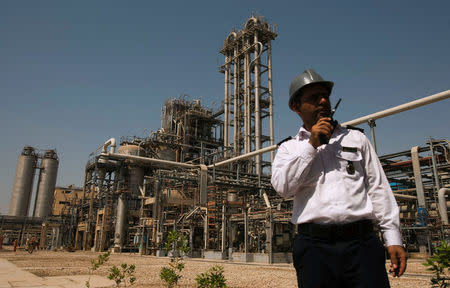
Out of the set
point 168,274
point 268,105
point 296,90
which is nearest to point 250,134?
point 268,105

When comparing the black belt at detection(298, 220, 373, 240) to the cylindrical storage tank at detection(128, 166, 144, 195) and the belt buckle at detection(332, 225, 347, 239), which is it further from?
the cylindrical storage tank at detection(128, 166, 144, 195)

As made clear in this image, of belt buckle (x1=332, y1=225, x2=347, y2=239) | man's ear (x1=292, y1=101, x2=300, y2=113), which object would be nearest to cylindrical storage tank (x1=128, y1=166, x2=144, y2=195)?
man's ear (x1=292, y1=101, x2=300, y2=113)

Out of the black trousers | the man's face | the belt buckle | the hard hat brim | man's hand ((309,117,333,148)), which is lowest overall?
the black trousers

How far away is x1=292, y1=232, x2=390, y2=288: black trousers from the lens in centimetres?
168

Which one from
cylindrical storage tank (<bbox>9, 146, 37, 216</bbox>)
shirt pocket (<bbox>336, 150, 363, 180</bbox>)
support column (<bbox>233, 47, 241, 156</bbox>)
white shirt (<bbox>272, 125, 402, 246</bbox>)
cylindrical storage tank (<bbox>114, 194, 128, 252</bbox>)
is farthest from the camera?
cylindrical storage tank (<bbox>9, 146, 37, 216</bbox>)

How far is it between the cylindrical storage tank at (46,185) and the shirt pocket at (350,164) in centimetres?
4456

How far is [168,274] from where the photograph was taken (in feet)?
17.3

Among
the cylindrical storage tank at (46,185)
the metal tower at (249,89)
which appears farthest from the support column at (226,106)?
the cylindrical storage tank at (46,185)

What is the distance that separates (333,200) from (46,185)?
44.7 metres

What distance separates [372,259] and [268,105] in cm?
3126

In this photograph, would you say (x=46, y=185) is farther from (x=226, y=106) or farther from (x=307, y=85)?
(x=307, y=85)

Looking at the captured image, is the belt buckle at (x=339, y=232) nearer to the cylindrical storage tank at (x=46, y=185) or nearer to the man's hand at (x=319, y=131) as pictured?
the man's hand at (x=319, y=131)

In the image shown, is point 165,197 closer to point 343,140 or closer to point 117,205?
point 117,205

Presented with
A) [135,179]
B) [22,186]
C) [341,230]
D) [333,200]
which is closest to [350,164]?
[333,200]
